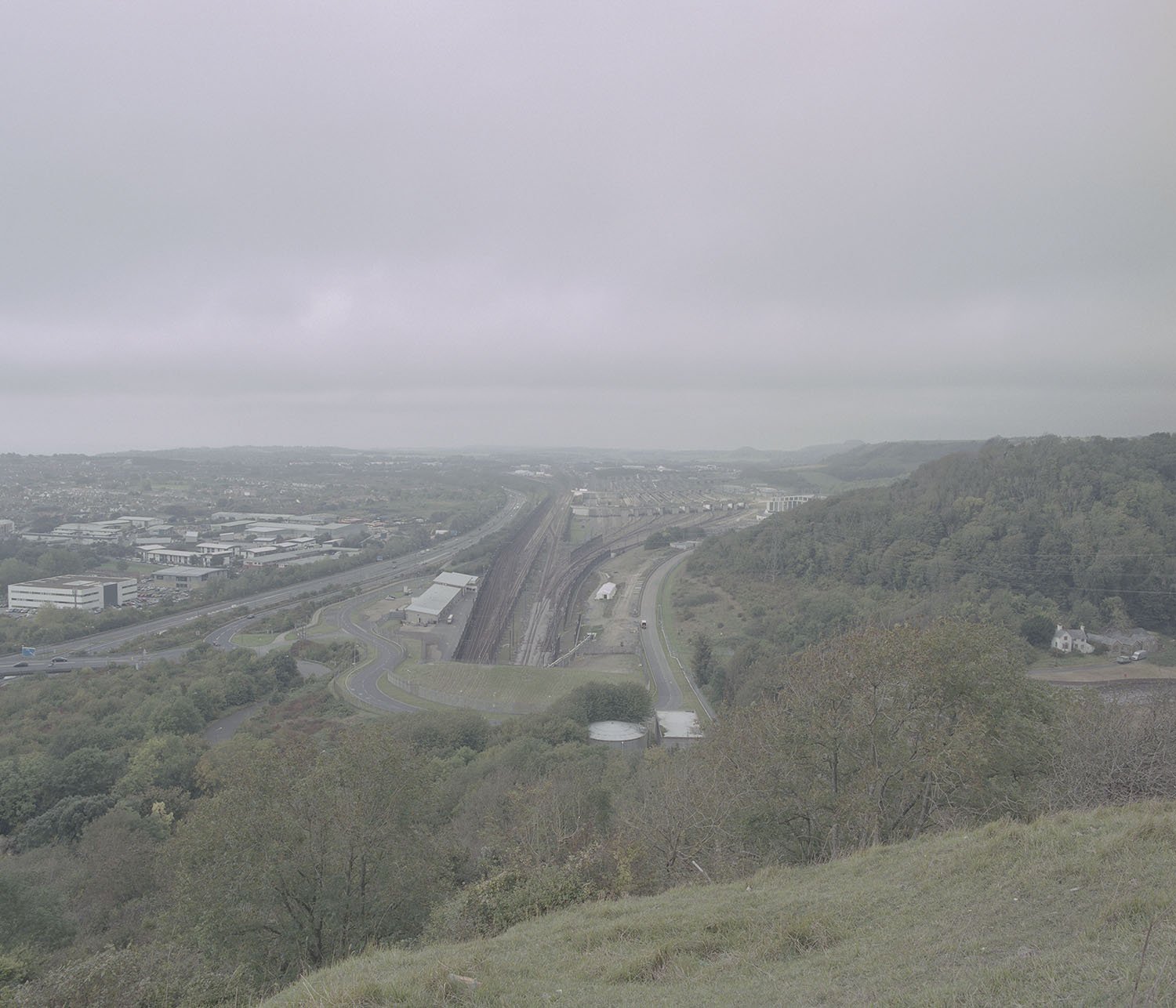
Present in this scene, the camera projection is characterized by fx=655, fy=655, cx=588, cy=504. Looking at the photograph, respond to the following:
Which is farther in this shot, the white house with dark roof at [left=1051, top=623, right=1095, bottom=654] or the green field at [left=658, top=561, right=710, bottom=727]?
the white house with dark roof at [left=1051, top=623, right=1095, bottom=654]

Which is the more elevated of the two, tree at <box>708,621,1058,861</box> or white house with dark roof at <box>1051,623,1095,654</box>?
tree at <box>708,621,1058,861</box>

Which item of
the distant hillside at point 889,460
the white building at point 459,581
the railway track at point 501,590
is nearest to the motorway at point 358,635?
the railway track at point 501,590

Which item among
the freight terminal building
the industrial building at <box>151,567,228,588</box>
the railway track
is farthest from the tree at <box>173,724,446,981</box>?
the industrial building at <box>151,567,228,588</box>

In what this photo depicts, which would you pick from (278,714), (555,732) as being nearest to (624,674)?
(555,732)

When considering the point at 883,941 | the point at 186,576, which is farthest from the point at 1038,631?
the point at 186,576

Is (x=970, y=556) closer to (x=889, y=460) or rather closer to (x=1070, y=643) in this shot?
(x=1070, y=643)

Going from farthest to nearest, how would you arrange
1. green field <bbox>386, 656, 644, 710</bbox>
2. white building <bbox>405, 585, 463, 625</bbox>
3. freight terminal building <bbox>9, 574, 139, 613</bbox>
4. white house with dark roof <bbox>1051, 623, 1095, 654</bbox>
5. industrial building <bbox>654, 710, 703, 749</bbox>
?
1. freight terminal building <bbox>9, 574, 139, 613</bbox>
2. white building <bbox>405, 585, 463, 625</bbox>
3. white house with dark roof <bbox>1051, 623, 1095, 654</bbox>
4. green field <bbox>386, 656, 644, 710</bbox>
5. industrial building <bbox>654, 710, 703, 749</bbox>

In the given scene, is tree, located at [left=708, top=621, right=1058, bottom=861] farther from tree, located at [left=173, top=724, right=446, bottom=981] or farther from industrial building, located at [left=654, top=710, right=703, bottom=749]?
industrial building, located at [left=654, top=710, right=703, bottom=749]
